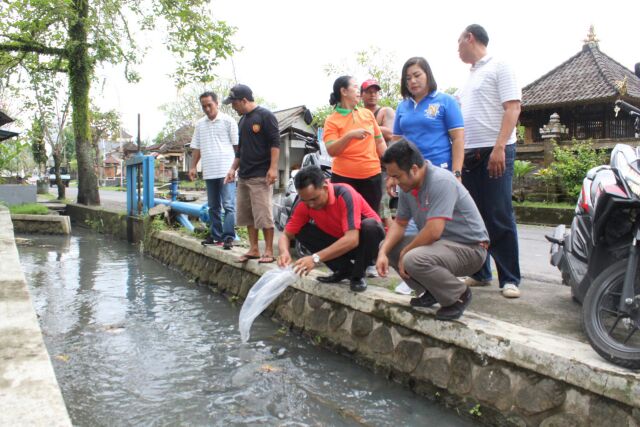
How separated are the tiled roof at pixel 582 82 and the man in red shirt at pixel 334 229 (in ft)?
47.0

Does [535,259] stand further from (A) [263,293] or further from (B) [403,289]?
(A) [263,293]

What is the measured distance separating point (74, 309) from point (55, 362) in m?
1.66

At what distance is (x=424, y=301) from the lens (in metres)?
3.46

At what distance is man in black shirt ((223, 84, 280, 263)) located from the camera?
5.53 m

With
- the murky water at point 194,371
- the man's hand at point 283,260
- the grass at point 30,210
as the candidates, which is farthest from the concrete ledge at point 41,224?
the man's hand at point 283,260

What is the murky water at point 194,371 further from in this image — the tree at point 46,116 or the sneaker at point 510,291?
the tree at point 46,116

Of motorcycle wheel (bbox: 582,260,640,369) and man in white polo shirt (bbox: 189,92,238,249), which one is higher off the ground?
man in white polo shirt (bbox: 189,92,238,249)

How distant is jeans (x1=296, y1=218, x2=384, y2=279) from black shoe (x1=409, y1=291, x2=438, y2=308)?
60cm

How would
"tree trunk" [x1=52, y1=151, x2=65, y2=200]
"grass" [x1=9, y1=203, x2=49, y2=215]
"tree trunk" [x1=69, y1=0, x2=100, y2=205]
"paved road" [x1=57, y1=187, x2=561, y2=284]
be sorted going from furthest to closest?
"tree trunk" [x1=52, y1=151, x2=65, y2=200], "tree trunk" [x1=69, y1=0, x2=100, y2=205], "grass" [x1=9, y1=203, x2=49, y2=215], "paved road" [x1=57, y1=187, x2=561, y2=284]

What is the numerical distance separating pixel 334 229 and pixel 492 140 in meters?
A: 1.34

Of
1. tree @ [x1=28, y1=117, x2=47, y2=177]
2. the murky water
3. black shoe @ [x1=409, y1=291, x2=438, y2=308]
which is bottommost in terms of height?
the murky water

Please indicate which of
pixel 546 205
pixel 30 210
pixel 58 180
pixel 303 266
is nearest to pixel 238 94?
pixel 303 266

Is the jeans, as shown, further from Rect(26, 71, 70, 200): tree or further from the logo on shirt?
Rect(26, 71, 70, 200): tree

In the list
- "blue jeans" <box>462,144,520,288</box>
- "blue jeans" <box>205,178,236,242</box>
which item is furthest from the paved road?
"blue jeans" <box>205,178,236,242</box>
